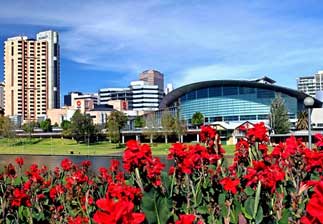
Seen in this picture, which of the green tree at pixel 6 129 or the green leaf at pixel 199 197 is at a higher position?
the green tree at pixel 6 129

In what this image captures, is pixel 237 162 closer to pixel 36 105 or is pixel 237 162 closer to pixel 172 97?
pixel 172 97

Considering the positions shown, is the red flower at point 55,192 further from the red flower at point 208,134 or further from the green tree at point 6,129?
the green tree at point 6,129

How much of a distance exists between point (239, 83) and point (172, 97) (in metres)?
22.2

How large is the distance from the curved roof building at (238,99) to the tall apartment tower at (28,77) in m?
88.5

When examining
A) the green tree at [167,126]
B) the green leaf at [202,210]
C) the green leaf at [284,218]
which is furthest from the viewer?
the green tree at [167,126]

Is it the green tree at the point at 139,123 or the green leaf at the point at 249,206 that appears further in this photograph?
the green tree at the point at 139,123

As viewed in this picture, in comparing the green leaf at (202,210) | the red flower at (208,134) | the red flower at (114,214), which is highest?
the red flower at (208,134)

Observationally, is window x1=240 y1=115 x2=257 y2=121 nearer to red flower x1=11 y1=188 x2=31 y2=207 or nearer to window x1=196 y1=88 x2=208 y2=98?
window x1=196 y1=88 x2=208 y2=98

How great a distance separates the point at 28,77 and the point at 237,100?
339 ft

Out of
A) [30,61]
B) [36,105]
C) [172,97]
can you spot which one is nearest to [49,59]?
[30,61]

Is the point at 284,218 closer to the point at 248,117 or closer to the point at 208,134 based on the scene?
the point at 208,134

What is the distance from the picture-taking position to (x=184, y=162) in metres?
4.78

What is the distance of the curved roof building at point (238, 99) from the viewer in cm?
11206

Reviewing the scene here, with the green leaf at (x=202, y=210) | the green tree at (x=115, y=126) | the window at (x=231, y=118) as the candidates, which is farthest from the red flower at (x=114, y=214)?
the window at (x=231, y=118)
